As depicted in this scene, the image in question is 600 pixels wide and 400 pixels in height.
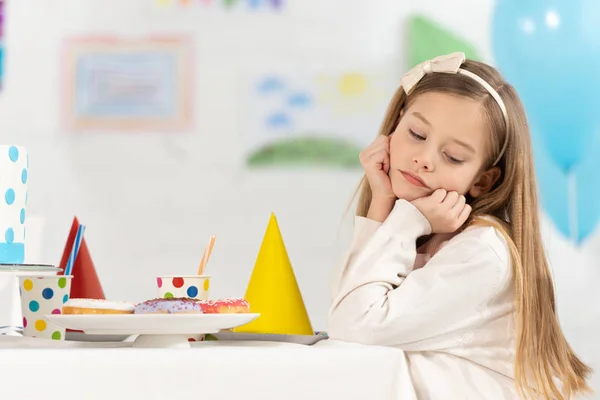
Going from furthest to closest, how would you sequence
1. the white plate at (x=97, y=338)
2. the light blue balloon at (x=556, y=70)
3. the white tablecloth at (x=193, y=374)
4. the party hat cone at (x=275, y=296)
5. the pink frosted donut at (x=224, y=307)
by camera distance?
the light blue balloon at (x=556, y=70) < the party hat cone at (x=275, y=296) < the white plate at (x=97, y=338) < the pink frosted donut at (x=224, y=307) < the white tablecloth at (x=193, y=374)

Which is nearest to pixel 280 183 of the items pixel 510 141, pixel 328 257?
pixel 328 257

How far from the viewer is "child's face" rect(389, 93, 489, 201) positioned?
125 cm

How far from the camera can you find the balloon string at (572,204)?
3.09 m

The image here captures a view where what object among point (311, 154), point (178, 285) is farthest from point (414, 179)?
point (311, 154)

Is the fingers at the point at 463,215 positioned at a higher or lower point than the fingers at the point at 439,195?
lower

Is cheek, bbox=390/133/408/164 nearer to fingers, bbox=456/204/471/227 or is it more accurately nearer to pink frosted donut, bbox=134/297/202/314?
fingers, bbox=456/204/471/227

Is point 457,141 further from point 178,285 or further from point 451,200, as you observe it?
point 178,285

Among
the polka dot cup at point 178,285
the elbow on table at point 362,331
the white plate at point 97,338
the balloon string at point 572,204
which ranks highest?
→ the polka dot cup at point 178,285

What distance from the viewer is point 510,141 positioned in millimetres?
1323

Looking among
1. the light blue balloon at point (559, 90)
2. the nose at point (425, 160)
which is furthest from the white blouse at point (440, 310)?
the light blue balloon at point (559, 90)

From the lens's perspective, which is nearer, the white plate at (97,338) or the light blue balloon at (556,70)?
the white plate at (97,338)

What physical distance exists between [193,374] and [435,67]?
73cm

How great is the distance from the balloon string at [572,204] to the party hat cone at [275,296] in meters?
2.14

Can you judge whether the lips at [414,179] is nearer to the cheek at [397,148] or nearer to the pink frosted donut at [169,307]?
the cheek at [397,148]
